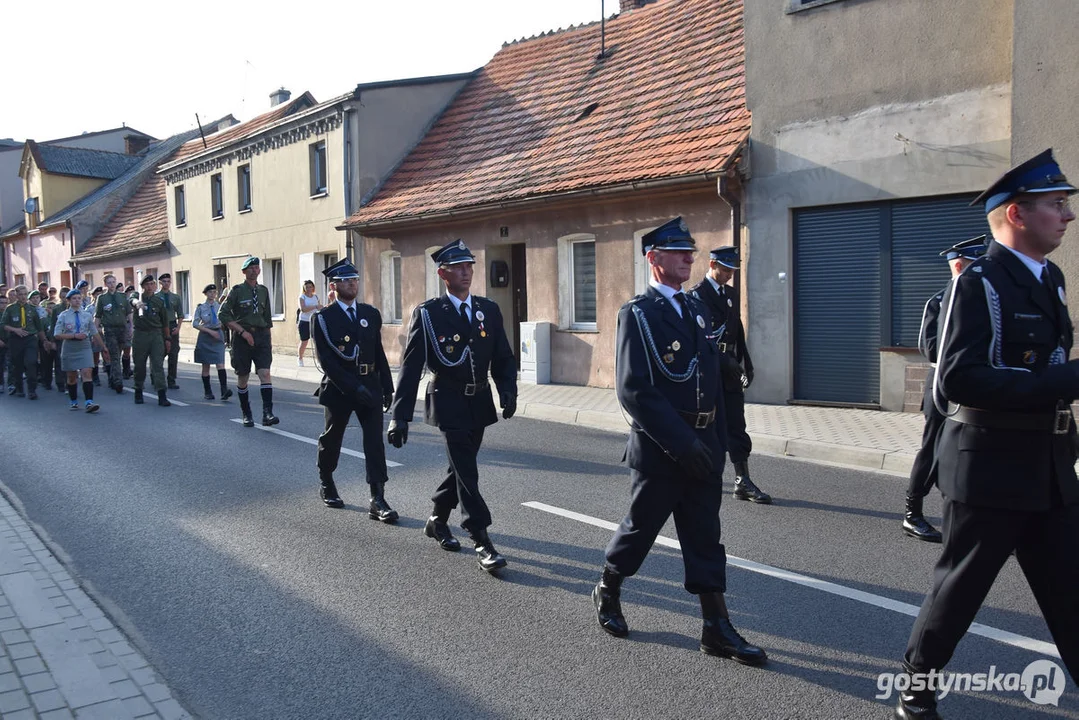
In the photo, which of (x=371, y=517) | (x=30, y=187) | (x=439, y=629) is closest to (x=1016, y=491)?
(x=439, y=629)

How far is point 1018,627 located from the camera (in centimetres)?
446

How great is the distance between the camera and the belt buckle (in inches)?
126

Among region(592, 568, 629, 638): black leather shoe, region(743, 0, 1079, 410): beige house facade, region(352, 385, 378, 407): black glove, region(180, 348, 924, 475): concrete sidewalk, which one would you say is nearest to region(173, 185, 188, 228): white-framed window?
region(180, 348, 924, 475): concrete sidewalk

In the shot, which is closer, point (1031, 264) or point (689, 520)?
point (1031, 264)

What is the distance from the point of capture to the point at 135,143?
4447 cm

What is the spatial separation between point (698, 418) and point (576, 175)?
11.5 meters

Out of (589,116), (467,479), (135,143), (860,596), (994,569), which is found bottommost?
(860,596)

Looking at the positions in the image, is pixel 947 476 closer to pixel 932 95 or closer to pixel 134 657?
pixel 134 657

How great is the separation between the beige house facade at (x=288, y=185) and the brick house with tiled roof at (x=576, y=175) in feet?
2.25

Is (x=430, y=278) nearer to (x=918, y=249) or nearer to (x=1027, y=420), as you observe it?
(x=918, y=249)

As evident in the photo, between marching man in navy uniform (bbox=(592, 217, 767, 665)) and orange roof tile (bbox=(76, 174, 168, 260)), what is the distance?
97.5ft

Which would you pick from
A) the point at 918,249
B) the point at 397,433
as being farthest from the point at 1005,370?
the point at 918,249

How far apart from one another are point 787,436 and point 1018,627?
5537 millimetres
